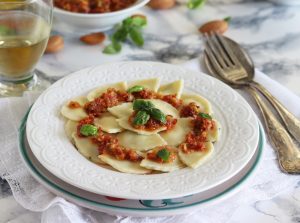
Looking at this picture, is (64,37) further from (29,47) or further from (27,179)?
(27,179)

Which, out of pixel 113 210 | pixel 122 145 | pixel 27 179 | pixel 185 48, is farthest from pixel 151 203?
pixel 185 48

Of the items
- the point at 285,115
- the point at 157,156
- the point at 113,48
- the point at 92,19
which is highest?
the point at 157,156

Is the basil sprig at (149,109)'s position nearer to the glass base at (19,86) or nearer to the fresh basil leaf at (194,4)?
the glass base at (19,86)

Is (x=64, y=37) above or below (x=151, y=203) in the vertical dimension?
below

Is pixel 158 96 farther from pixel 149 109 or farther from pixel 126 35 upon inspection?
pixel 126 35

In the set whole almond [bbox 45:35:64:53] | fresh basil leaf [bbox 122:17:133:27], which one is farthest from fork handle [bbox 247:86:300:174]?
whole almond [bbox 45:35:64:53]

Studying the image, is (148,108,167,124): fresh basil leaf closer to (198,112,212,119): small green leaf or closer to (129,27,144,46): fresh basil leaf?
(198,112,212,119): small green leaf

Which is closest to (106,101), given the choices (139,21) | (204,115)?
(204,115)

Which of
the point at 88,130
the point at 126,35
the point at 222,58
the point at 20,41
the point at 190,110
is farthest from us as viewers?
the point at 126,35
